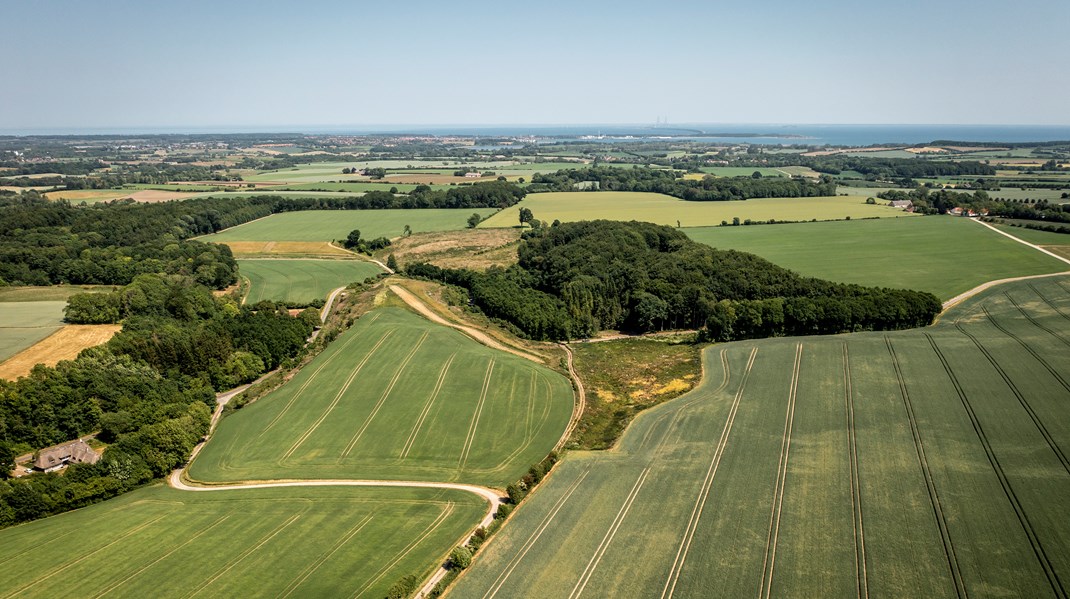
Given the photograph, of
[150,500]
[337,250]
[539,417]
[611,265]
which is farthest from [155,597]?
[337,250]

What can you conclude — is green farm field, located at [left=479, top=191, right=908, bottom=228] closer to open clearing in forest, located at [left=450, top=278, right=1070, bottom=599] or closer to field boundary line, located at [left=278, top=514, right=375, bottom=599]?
open clearing in forest, located at [left=450, top=278, right=1070, bottom=599]

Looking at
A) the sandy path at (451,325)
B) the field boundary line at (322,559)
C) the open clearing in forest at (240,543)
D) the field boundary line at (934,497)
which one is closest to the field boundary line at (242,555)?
the open clearing in forest at (240,543)

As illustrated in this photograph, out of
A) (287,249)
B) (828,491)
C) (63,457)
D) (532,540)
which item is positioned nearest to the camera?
(532,540)

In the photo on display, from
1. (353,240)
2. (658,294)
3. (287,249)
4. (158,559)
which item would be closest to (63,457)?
(158,559)

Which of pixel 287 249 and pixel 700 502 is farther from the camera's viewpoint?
pixel 287 249

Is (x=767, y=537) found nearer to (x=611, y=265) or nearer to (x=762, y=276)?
(x=762, y=276)

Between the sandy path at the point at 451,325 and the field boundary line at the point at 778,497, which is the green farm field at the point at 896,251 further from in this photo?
the sandy path at the point at 451,325

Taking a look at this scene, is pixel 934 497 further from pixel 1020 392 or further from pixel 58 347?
pixel 58 347
